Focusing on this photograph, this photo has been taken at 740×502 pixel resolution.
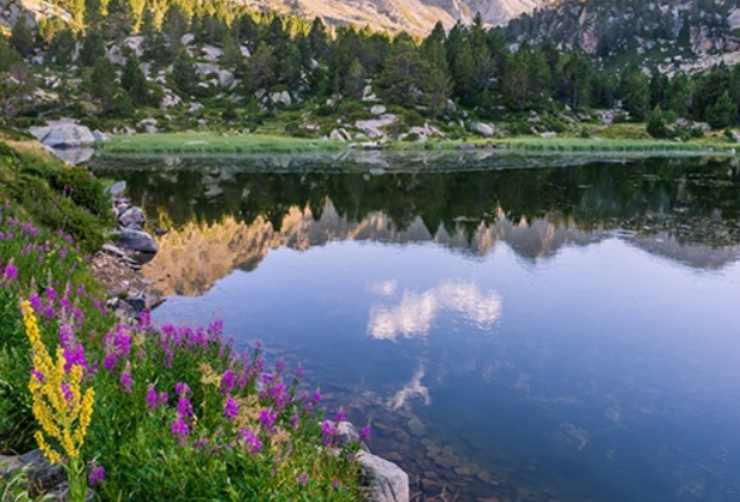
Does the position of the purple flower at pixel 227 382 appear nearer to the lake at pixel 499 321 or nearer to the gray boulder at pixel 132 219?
the lake at pixel 499 321

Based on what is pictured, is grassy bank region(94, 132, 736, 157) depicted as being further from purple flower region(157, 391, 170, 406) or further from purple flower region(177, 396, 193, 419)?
purple flower region(177, 396, 193, 419)

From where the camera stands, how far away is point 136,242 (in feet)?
84.3

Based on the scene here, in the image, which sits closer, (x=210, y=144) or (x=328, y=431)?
(x=328, y=431)

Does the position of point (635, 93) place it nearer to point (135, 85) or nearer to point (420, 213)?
point (135, 85)

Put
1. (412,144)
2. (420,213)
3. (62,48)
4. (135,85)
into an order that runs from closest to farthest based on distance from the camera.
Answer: (420,213) < (412,144) < (135,85) < (62,48)

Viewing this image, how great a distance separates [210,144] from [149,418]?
243ft

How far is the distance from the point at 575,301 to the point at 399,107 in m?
89.9

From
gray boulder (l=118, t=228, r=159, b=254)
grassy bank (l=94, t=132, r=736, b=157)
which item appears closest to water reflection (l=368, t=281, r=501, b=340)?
gray boulder (l=118, t=228, r=159, b=254)

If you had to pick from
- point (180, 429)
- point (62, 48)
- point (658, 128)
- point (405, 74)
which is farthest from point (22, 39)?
point (180, 429)

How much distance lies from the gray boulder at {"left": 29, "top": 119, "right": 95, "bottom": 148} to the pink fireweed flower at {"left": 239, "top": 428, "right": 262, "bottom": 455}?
80959 mm

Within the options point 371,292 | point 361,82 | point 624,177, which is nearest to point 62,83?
point 361,82

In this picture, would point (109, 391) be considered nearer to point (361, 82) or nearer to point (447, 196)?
point (447, 196)

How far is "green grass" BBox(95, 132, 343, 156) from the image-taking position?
74.1 metres

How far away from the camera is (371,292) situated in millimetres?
21609
